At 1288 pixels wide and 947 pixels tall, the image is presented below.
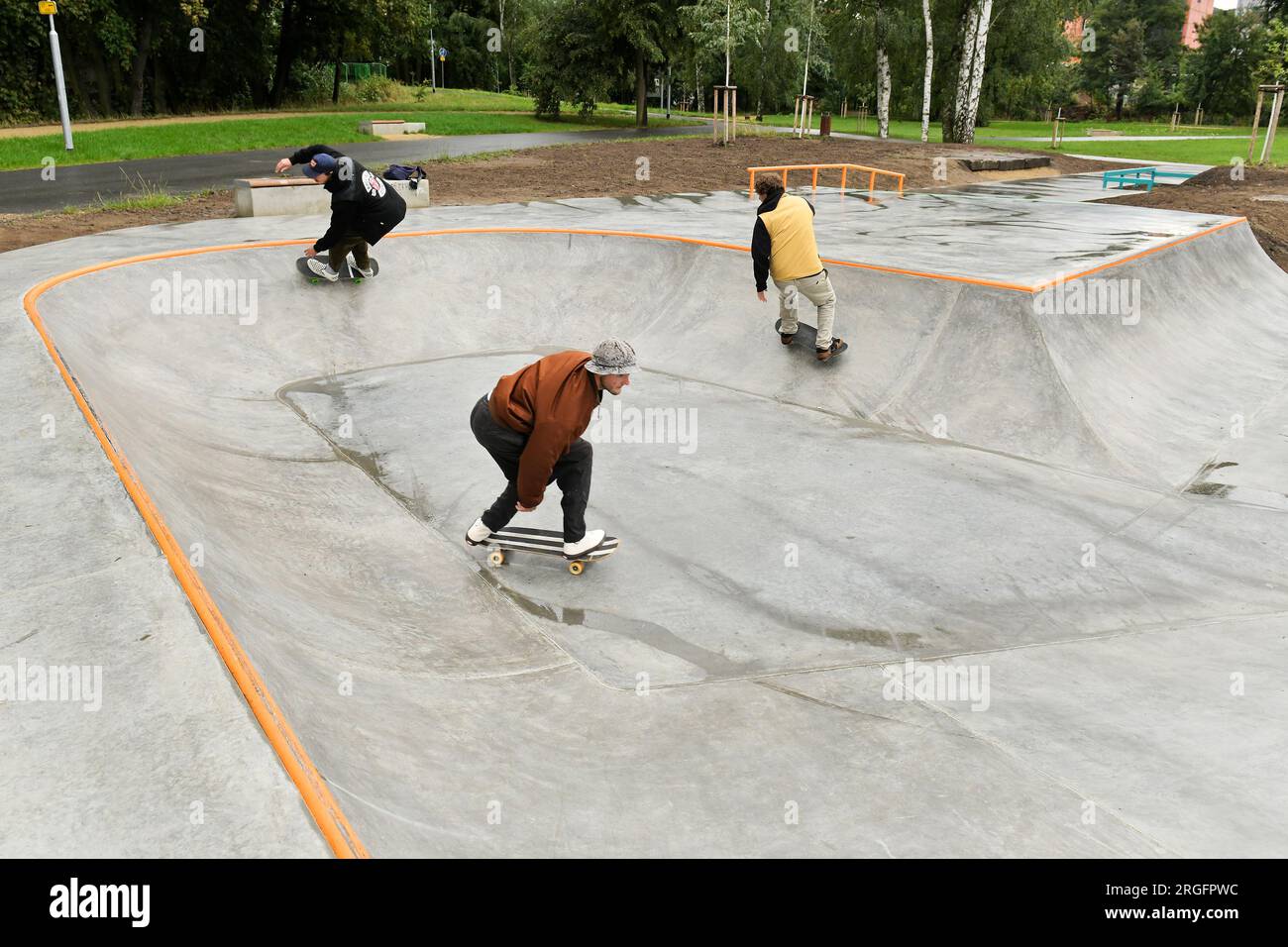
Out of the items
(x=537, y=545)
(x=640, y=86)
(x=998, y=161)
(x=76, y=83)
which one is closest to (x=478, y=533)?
(x=537, y=545)

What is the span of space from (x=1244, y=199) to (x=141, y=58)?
35563 mm

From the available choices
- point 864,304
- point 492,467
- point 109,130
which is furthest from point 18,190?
point 864,304

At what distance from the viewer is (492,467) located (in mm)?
8422

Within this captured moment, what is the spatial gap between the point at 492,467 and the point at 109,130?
86.7 ft

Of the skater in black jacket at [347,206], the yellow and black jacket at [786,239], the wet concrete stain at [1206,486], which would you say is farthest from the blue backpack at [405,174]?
the wet concrete stain at [1206,486]

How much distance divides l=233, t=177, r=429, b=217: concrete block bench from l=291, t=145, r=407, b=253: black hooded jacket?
4.28 m

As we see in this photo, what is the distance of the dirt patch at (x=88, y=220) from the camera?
13.6m

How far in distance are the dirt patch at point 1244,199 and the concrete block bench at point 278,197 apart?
15382 mm

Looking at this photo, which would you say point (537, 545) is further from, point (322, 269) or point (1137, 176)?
point (1137, 176)

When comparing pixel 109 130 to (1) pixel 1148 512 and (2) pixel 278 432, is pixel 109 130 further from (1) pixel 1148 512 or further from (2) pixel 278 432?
(1) pixel 1148 512

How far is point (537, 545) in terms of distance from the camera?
6.60 meters
